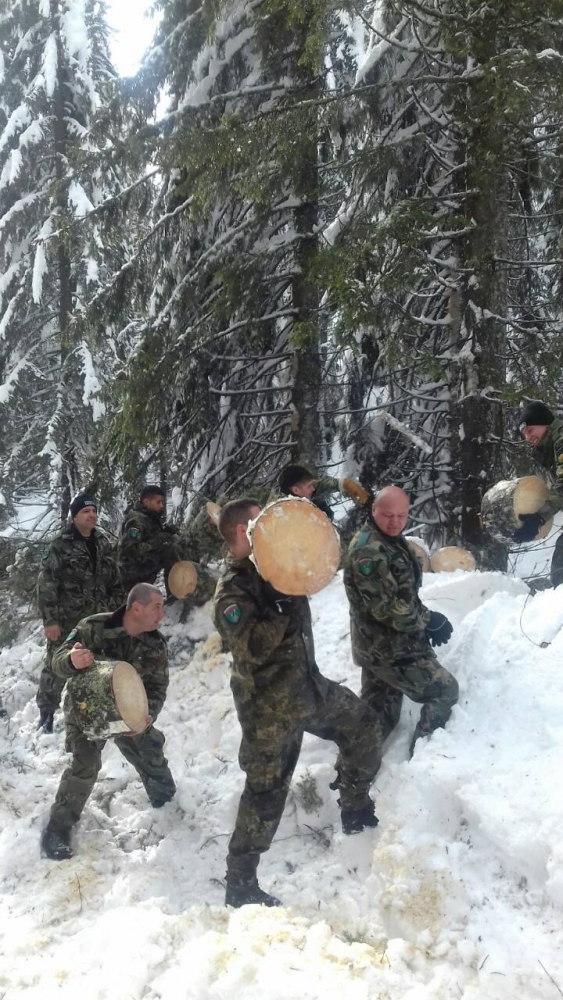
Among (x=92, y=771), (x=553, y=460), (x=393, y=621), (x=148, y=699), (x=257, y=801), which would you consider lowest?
(x=92, y=771)

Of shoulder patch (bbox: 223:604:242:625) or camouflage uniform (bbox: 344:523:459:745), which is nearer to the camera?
shoulder patch (bbox: 223:604:242:625)

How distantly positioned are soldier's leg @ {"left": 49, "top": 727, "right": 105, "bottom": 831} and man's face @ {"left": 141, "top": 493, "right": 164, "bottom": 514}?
325 centimetres

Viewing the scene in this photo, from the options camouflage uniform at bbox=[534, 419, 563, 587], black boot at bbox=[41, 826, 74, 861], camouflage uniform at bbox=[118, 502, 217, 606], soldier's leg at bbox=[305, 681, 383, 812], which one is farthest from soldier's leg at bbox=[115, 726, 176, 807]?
camouflage uniform at bbox=[534, 419, 563, 587]

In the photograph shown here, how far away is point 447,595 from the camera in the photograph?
5512mm

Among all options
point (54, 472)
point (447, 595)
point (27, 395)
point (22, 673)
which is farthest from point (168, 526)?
point (27, 395)

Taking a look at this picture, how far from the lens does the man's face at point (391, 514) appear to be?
423 centimetres

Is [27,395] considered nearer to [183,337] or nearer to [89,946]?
[183,337]

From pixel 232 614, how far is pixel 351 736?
1149 millimetres

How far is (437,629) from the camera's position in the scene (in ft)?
14.7

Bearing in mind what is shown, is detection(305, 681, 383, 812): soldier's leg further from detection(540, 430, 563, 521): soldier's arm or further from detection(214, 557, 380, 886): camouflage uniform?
detection(540, 430, 563, 521): soldier's arm

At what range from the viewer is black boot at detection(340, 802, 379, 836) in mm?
4058

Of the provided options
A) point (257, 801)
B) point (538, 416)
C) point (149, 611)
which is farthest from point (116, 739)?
point (538, 416)

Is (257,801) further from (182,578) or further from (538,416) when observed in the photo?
(182,578)

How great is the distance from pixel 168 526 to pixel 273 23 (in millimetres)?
6018
